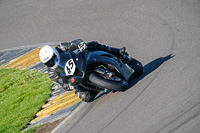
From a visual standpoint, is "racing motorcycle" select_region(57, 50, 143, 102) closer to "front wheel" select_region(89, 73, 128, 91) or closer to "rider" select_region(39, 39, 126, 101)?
"front wheel" select_region(89, 73, 128, 91)

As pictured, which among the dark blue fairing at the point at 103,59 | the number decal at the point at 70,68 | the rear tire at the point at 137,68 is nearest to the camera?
the number decal at the point at 70,68

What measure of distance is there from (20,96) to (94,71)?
3752 mm

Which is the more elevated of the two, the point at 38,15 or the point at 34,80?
the point at 38,15

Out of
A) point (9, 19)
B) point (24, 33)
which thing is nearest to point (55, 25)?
point (24, 33)

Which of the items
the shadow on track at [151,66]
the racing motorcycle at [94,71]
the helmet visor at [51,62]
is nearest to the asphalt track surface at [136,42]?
the shadow on track at [151,66]

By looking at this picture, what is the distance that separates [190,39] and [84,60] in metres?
3.33

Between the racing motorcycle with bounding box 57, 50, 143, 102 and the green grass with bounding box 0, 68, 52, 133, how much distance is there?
194 centimetres

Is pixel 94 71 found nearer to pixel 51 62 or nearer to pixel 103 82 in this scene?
pixel 103 82

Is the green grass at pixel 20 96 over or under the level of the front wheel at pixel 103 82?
under

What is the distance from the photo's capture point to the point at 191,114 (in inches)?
229

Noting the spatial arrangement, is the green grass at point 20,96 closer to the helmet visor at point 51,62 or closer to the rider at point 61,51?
the rider at point 61,51

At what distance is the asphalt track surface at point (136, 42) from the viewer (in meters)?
6.27

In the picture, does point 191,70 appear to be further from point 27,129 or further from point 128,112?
point 27,129

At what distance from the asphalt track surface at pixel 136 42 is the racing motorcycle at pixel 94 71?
287mm
